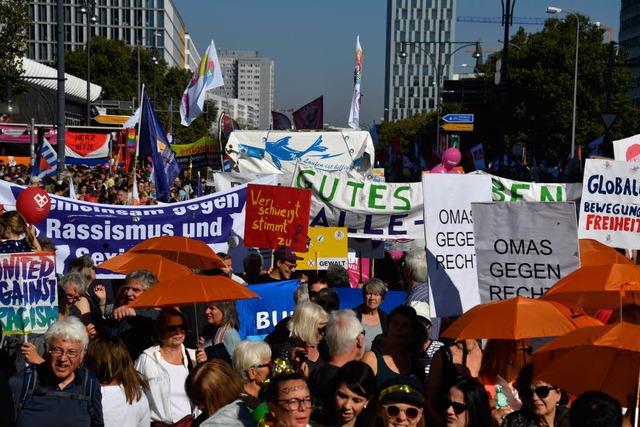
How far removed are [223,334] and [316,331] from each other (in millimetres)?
762

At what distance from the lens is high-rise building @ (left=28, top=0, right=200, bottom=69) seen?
13275 cm

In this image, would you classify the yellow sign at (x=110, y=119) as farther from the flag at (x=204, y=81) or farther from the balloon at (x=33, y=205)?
the balloon at (x=33, y=205)

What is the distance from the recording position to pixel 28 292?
631cm

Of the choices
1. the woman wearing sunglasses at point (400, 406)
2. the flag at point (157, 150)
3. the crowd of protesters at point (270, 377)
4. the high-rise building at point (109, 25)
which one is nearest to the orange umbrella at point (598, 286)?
the crowd of protesters at point (270, 377)

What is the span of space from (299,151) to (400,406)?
46.8 ft

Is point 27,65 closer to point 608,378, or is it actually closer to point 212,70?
point 212,70

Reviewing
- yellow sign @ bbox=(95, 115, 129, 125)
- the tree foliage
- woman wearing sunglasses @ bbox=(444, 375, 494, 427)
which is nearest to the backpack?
woman wearing sunglasses @ bbox=(444, 375, 494, 427)

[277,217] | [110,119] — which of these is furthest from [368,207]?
[110,119]

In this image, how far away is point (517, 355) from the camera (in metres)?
5.77

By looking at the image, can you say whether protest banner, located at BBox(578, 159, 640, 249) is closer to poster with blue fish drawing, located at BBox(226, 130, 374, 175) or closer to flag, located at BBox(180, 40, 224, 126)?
poster with blue fish drawing, located at BBox(226, 130, 374, 175)

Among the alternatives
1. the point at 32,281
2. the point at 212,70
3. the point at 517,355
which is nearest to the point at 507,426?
the point at 517,355

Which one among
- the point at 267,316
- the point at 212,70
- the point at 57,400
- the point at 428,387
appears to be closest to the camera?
the point at 57,400

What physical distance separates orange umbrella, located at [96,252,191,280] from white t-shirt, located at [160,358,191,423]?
1805 mm

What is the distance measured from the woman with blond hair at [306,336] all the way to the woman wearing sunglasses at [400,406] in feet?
4.78
